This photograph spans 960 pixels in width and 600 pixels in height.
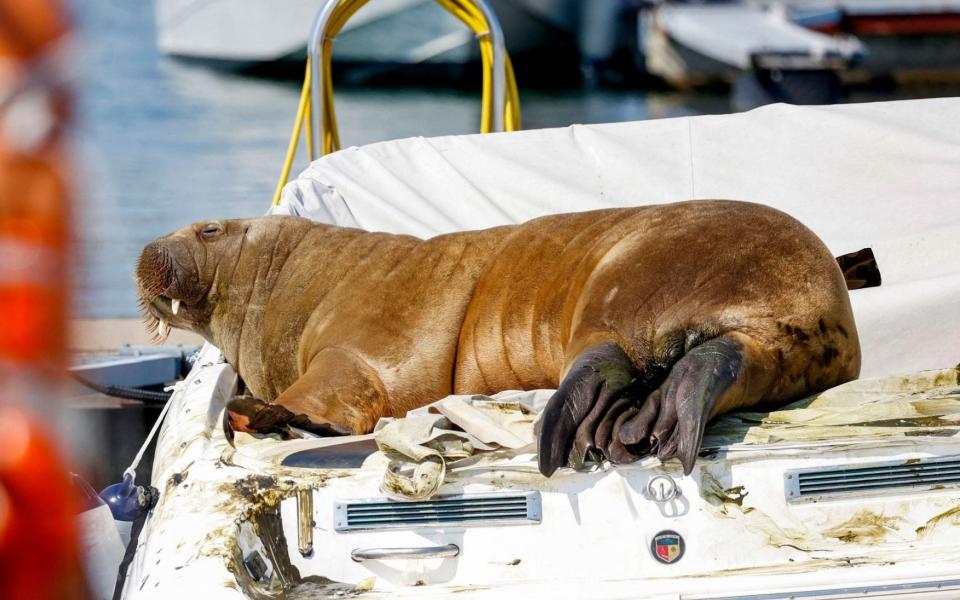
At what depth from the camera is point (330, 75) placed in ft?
16.7

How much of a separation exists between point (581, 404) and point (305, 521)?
1.72 ft

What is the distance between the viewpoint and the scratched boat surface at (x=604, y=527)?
1.90 m

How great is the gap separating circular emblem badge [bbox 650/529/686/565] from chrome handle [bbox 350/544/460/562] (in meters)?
0.32

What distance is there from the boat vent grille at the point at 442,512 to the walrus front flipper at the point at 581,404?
0.25 feet

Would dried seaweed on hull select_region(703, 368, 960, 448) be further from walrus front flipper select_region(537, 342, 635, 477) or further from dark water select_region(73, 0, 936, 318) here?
dark water select_region(73, 0, 936, 318)

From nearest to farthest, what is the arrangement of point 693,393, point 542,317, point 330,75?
point 693,393 < point 542,317 < point 330,75

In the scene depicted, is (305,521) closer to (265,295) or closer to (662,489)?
(662,489)

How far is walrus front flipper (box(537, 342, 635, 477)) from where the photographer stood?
1983mm

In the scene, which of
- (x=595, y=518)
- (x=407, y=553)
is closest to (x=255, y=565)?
(x=407, y=553)

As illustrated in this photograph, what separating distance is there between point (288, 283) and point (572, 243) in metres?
0.94

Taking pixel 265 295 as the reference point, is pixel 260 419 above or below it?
below

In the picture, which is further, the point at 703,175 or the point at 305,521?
the point at 703,175

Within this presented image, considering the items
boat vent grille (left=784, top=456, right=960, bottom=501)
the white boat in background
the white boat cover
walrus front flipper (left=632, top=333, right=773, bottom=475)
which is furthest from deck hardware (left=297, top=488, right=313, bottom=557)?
the white boat in background

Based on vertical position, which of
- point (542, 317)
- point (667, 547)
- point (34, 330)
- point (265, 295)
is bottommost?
point (667, 547)
